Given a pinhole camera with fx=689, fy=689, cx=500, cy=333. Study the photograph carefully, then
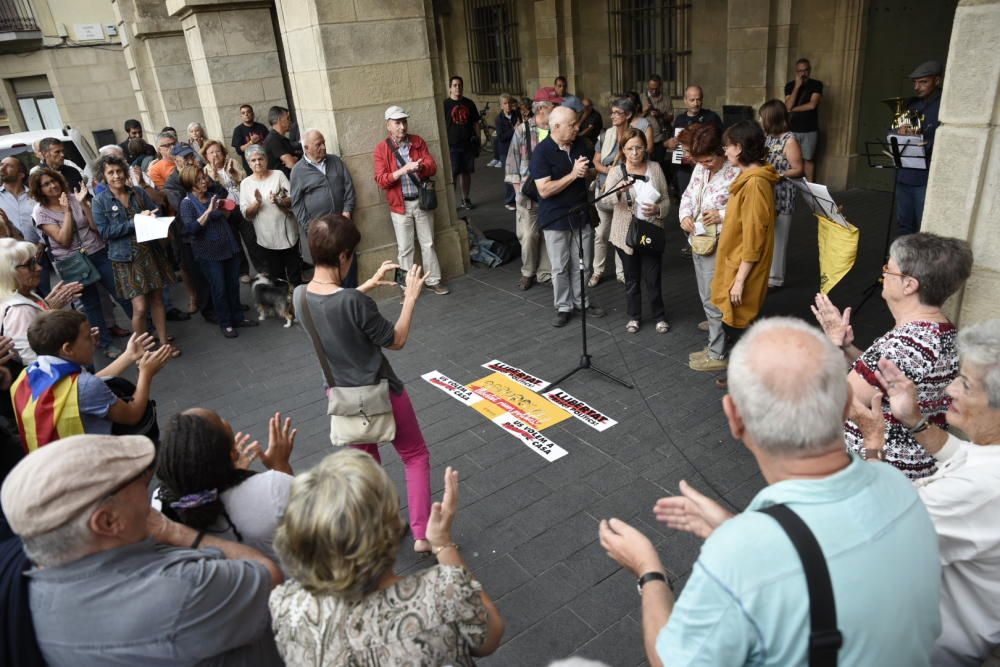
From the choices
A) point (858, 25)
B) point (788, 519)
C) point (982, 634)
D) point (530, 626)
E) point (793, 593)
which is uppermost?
point (858, 25)

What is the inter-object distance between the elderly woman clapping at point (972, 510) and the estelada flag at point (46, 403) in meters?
3.62

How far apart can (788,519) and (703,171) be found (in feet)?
14.8

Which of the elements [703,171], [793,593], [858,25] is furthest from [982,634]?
[858,25]

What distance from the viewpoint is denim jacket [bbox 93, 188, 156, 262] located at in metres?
6.46

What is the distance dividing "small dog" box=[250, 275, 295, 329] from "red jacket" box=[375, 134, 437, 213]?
5.00 ft

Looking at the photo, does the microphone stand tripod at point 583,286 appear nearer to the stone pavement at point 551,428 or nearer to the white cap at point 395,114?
the stone pavement at point 551,428

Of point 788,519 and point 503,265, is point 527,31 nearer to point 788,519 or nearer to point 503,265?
point 503,265

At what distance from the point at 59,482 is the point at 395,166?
20.3 ft

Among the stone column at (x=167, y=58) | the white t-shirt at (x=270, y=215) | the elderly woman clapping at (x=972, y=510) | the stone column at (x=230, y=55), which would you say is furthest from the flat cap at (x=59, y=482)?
the stone column at (x=167, y=58)

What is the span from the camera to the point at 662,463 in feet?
14.8

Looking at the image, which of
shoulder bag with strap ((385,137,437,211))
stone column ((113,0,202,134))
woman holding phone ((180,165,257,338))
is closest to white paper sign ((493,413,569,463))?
shoulder bag with strap ((385,137,437,211))

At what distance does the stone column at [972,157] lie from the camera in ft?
10.7

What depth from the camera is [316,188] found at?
7.17m

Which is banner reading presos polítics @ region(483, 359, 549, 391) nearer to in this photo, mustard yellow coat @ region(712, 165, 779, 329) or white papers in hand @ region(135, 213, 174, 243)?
mustard yellow coat @ region(712, 165, 779, 329)
